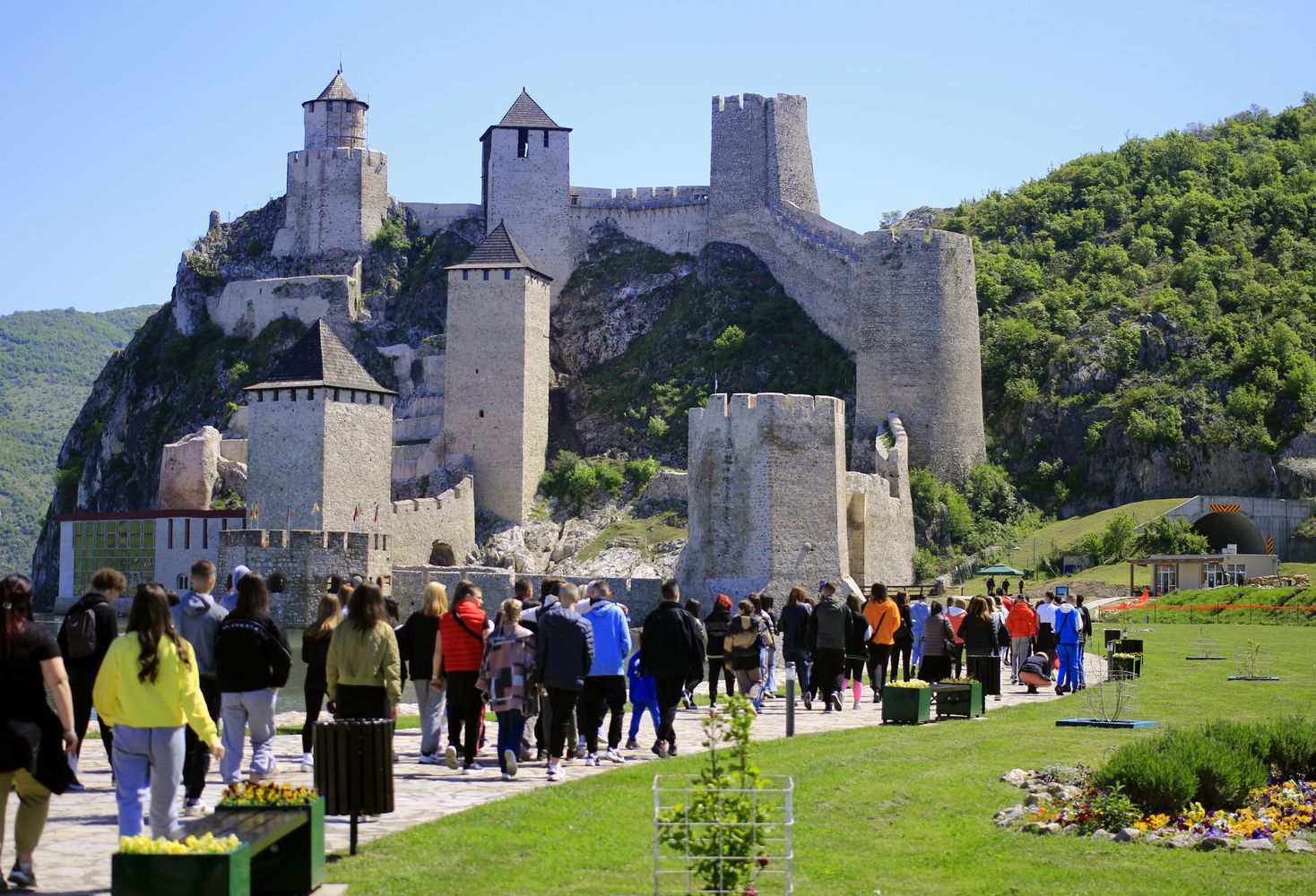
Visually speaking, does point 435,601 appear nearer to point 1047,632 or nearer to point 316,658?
point 316,658

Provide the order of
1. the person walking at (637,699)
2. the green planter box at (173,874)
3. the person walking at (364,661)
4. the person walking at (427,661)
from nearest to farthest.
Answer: the green planter box at (173,874) → the person walking at (364,661) → the person walking at (427,661) → the person walking at (637,699)

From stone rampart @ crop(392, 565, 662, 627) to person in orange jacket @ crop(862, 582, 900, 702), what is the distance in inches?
925

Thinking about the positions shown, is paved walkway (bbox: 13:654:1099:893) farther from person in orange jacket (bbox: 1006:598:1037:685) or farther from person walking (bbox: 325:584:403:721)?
person in orange jacket (bbox: 1006:598:1037:685)

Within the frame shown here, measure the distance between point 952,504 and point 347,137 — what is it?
30.0 m

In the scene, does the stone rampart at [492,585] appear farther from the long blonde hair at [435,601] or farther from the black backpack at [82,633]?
the black backpack at [82,633]

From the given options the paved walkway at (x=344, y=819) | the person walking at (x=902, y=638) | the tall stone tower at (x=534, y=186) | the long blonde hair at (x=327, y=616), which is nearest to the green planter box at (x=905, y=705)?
the paved walkway at (x=344, y=819)

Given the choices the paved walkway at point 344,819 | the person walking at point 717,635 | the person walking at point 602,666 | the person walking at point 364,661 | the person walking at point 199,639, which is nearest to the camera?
the paved walkway at point 344,819

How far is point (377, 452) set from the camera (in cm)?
4850

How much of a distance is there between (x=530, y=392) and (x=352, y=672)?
43.2m

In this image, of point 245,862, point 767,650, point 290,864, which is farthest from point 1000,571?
point 245,862

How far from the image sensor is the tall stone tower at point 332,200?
219 ft

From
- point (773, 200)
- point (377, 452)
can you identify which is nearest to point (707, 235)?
point (773, 200)

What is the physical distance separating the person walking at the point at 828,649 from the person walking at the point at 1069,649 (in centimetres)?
314

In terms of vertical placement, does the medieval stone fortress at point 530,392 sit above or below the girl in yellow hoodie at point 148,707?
above
